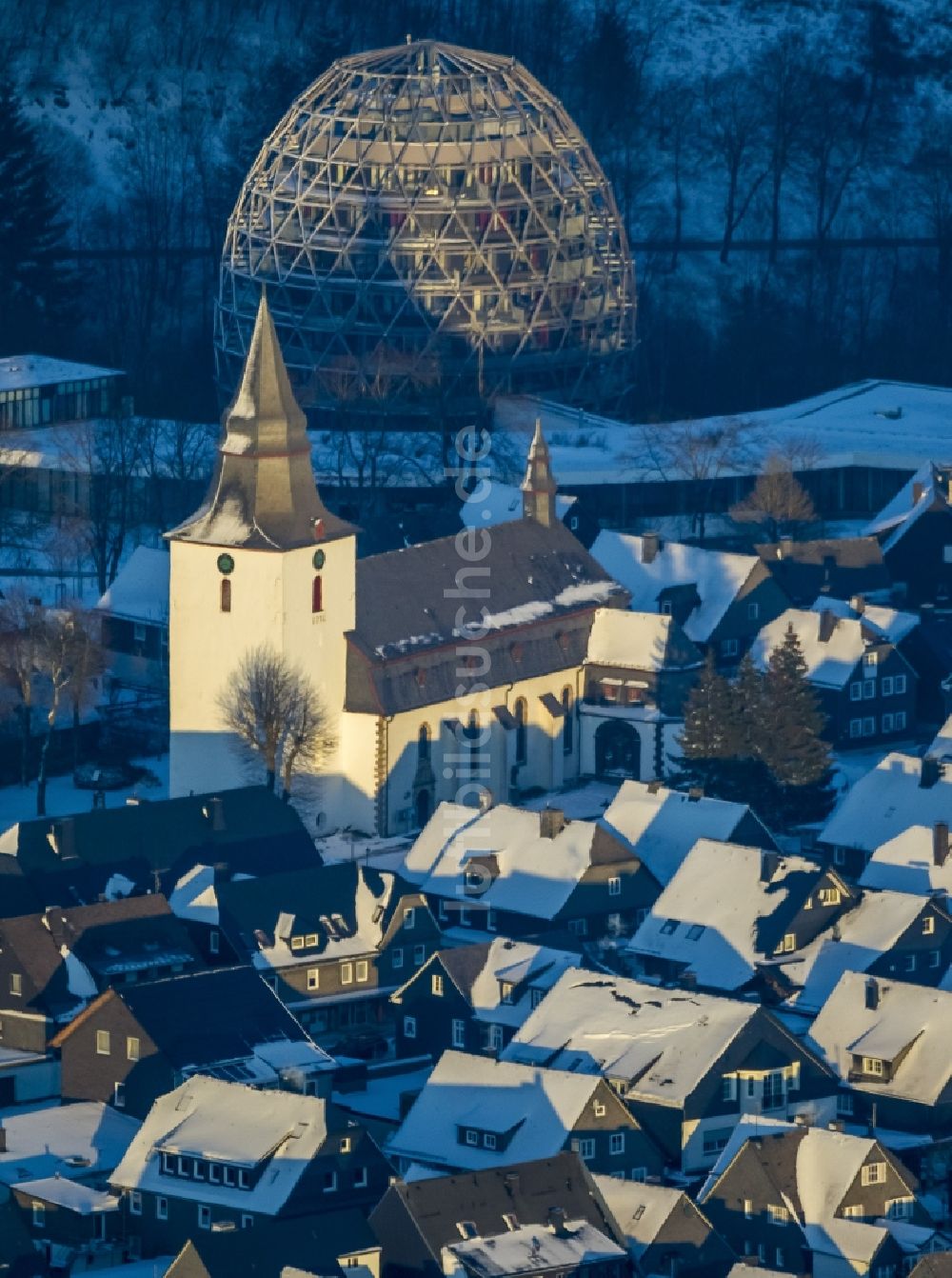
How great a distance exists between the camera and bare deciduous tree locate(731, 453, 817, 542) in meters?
193

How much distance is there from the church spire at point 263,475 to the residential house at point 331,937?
52.8 feet

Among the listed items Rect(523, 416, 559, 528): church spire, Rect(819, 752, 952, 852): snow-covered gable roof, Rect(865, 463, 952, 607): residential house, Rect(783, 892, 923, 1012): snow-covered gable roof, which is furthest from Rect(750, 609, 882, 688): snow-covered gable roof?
Rect(783, 892, 923, 1012): snow-covered gable roof

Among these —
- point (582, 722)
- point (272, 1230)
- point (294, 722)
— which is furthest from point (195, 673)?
point (272, 1230)

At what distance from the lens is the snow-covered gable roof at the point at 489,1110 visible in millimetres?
134750

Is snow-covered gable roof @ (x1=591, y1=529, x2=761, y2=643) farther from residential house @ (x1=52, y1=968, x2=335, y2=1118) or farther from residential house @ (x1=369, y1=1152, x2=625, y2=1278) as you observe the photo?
residential house @ (x1=369, y1=1152, x2=625, y2=1278)

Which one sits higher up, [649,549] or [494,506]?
[494,506]

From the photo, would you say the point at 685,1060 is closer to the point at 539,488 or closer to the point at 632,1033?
the point at 632,1033

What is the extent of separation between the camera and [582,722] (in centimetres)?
17438

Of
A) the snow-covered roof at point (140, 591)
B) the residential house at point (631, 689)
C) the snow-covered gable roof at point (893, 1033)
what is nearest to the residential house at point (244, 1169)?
the snow-covered gable roof at point (893, 1033)

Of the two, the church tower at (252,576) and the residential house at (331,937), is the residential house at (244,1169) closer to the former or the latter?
the residential house at (331,937)

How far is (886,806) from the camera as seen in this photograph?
15988 cm

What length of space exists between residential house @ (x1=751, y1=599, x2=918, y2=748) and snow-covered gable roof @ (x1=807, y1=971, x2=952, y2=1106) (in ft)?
101

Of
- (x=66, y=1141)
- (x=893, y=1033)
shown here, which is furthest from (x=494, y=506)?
(x=66, y=1141)

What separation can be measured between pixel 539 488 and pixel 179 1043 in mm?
39276
